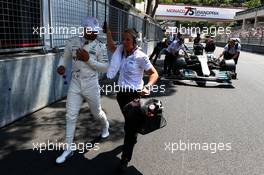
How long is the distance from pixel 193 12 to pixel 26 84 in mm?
56915

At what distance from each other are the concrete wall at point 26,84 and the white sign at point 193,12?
52897mm

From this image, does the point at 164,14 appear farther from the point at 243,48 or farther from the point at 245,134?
the point at 245,134

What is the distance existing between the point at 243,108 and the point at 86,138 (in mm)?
4464

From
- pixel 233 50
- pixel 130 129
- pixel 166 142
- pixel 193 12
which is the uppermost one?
pixel 193 12

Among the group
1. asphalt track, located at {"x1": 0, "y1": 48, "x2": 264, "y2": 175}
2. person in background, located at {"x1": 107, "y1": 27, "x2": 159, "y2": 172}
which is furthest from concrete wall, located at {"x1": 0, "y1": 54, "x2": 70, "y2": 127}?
person in background, located at {"x1": 107, "y1": 27, "x2": 159, "y2": 172}

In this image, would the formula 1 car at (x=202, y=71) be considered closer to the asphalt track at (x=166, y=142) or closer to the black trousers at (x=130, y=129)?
the asphalt track at (x=166, y=142)

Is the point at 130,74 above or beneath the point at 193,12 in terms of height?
beneath

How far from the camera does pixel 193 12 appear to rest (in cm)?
6088

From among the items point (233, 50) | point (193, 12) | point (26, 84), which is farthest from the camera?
point (193, 12)

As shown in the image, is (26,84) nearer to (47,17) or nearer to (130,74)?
(47,17)

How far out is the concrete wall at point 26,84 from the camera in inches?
241

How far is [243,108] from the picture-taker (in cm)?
862

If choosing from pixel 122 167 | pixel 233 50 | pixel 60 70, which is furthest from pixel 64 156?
pixel 233 50

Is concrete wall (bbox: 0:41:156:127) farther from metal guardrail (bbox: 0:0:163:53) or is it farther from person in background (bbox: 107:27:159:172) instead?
person in background (bbox: 107:27:159:172)
